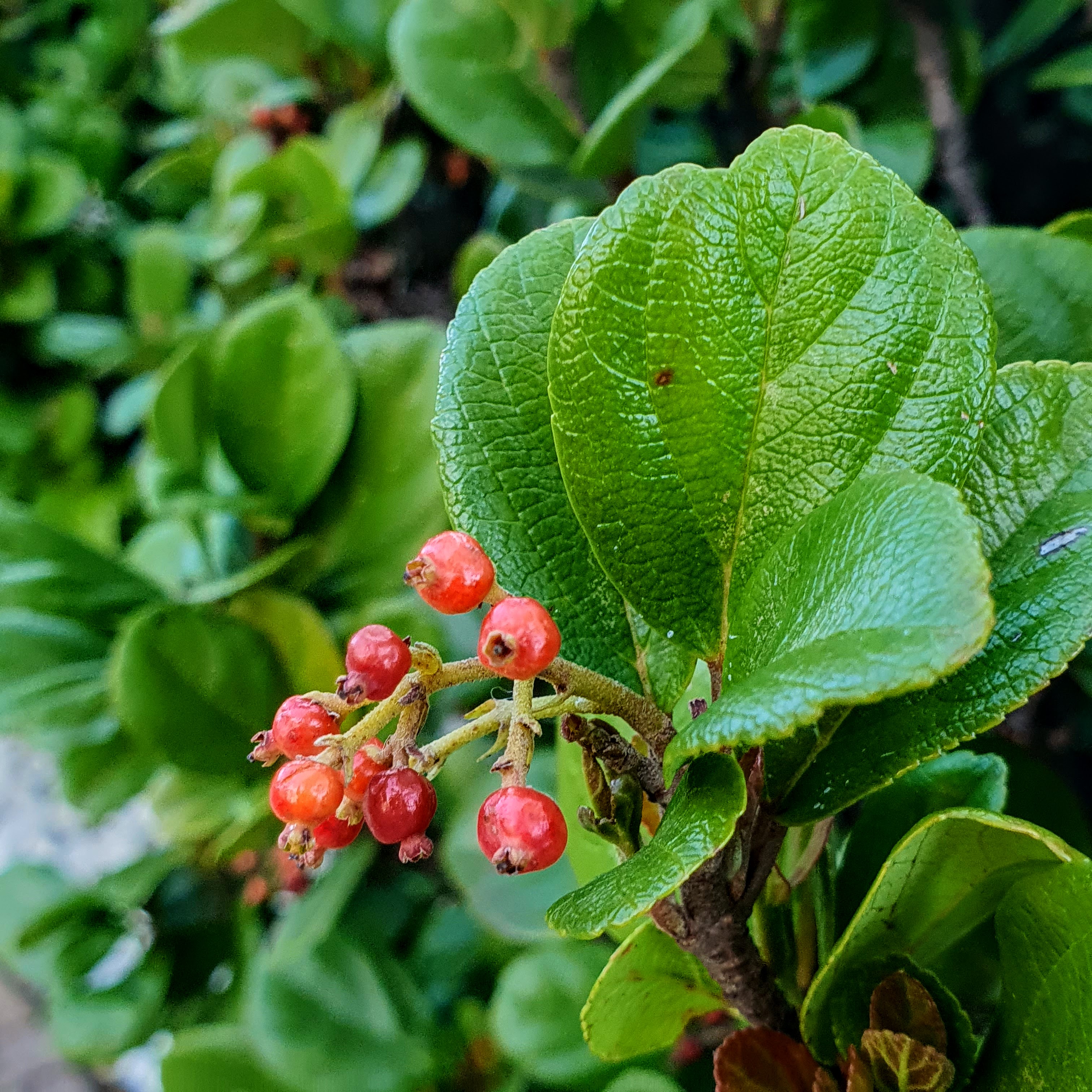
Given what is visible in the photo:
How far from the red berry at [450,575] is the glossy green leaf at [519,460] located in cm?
6

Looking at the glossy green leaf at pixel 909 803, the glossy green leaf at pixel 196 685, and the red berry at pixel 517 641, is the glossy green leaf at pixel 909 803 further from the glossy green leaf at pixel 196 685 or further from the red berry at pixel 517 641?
the glossy green leaf at pixel 196 685

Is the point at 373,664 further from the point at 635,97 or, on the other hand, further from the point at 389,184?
the point at 389,184

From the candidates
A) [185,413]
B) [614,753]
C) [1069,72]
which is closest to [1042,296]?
[614,753]

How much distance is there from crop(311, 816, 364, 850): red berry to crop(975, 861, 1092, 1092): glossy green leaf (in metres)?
0.21

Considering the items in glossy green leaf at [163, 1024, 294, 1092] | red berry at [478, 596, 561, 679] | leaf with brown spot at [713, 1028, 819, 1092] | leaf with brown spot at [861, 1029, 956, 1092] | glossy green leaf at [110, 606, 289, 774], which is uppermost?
red berry at [478, 596, 561, 679]

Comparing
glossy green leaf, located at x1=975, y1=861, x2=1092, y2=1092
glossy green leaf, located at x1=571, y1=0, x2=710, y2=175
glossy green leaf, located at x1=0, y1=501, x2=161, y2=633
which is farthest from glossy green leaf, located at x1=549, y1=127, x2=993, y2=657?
glossy green leaf, located at x1=0, y1=501, x2=161, y2=633

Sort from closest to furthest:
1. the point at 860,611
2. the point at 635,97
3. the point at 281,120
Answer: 1. the point at 860,611
2. the point at 635,97
3. the point at 281,120

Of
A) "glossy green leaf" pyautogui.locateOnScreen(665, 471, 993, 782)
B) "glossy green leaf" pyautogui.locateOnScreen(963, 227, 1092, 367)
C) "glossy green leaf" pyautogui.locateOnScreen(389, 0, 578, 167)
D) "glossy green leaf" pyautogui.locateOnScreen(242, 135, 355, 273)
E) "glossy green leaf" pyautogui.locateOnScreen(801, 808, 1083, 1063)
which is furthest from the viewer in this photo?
"glossy green leaf" pyautogui.locateOnScreen(242, 135, 355, 273)

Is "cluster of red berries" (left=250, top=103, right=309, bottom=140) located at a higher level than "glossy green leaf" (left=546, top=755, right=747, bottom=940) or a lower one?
lower

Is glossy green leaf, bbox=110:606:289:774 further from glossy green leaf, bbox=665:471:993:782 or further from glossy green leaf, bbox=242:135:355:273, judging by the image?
glossy green leaf, bbox=665:471:993:782

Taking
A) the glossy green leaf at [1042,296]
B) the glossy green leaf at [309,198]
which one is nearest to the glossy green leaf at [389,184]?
the glossy green leaf at [309,198]

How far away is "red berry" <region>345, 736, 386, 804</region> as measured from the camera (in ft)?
0.89

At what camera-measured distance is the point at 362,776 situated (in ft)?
0.90

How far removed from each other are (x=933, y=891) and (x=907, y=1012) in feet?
0.14
